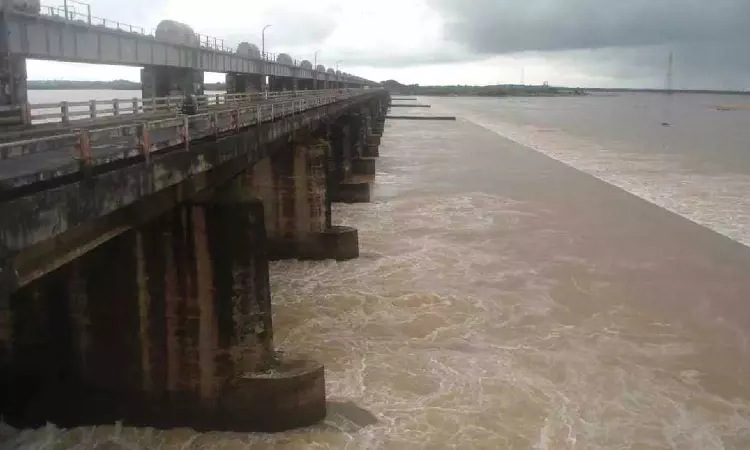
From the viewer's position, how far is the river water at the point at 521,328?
40.7 ft

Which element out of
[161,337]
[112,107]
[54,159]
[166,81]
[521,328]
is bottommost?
[521,328]

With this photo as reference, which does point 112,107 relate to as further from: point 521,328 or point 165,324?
point 521,328

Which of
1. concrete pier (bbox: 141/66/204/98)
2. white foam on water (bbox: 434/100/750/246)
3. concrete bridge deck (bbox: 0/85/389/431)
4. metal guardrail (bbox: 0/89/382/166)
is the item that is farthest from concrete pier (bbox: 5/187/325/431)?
concrete pier (bbox: 141/66/204/98)

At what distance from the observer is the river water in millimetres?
12391

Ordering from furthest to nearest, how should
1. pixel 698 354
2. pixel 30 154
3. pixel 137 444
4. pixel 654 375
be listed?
pixel 698 354
pixel 654 375
pixel 137 444
pixel 30 154

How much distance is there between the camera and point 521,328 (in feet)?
57.7

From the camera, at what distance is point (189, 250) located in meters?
11.9

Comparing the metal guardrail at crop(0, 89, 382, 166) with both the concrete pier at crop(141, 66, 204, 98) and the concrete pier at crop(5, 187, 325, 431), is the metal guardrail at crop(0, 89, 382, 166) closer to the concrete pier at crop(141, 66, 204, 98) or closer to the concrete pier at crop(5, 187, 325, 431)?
the concrete pier at crop(5, 187, 325, 431)

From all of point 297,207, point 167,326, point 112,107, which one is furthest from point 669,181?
point 167,326

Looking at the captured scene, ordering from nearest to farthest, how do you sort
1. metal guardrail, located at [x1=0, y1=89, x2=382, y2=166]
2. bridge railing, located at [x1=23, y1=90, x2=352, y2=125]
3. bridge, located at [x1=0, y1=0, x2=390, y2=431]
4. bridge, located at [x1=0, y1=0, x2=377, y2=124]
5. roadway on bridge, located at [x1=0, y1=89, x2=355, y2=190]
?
roadway on bridge, located at [x1=0, y1=89, x2=355, y2=190] → metal guardrail, located at [x1=0, y1=89, x2=382, y2=166] → bridge railing, located at [x1=23, y1=90, x2=352, y2=125] → bridge, located at [x1=0, y1=0, x2=390, y2=431] → bridge, located at [x1=0, y1=0, x2=377, y2=124]

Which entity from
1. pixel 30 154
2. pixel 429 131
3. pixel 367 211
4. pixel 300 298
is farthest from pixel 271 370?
pixel 429 131

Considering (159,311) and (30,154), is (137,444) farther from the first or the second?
(30,154)

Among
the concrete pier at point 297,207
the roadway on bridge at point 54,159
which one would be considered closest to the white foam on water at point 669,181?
the concrete pier at point 297,207

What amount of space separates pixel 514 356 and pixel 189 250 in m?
8.11
